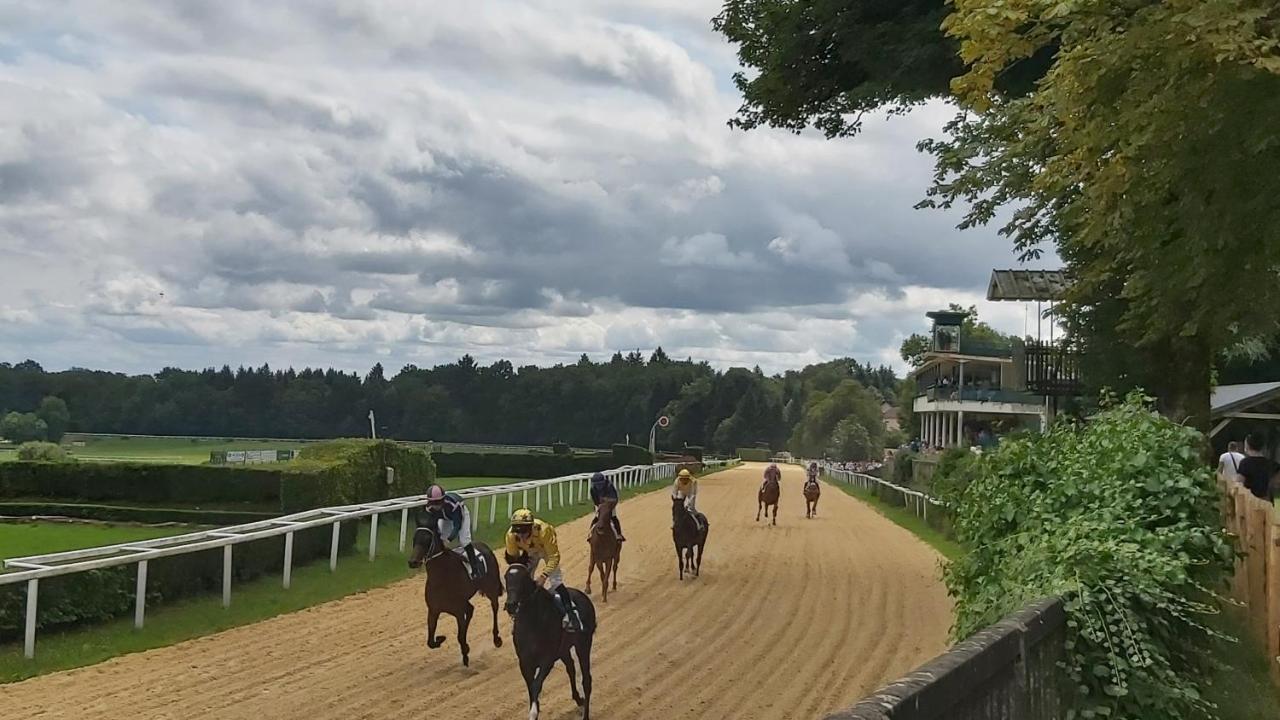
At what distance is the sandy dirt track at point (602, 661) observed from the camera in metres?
7.57

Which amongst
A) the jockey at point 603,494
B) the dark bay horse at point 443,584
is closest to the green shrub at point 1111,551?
the dark bay horse at point 443,584

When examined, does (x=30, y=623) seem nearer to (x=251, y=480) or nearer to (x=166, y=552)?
(x=166, y=552)

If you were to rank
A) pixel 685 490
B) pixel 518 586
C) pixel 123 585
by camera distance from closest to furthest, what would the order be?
pixel 518 586
pixel 123 585
pixel 685 490

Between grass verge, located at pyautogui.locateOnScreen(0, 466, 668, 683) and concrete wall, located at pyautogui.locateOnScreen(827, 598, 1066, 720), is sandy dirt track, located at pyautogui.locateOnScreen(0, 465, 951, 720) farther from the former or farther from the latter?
concrete wall, located at pyautogui.locateOnScreen(827, 598, 1066, 720)

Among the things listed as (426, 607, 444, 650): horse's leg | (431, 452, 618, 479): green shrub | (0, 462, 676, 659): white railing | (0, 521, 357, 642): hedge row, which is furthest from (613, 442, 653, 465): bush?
(426, 607, 444, 650): horse's leg

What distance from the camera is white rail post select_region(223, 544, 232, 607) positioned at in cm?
1116

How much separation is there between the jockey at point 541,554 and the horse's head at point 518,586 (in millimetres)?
146

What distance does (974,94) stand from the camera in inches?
299

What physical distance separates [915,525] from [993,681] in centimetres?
2128

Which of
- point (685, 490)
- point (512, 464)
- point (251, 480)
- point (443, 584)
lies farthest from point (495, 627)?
point (512, 464)

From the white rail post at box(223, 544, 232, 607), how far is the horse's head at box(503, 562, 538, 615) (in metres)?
5.00

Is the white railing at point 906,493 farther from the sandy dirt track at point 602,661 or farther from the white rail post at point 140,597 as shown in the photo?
the white rail post at point 140,597

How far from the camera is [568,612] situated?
25.0ft

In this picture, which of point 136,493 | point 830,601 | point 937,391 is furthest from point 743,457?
point 830,601
